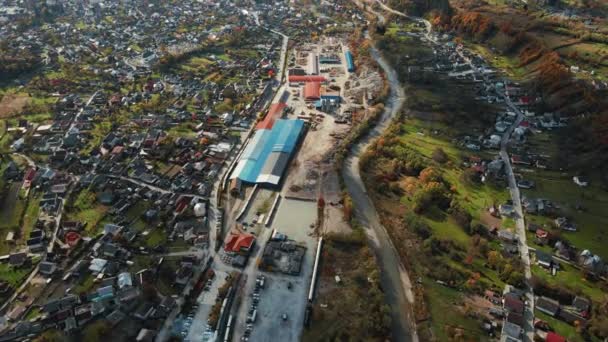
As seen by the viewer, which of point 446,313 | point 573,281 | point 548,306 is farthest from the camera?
point 573,281

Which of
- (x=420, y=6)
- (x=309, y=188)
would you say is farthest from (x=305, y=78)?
(x=420, y=6)

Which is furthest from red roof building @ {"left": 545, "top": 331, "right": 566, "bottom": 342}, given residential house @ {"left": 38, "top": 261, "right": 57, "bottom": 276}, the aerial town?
residential house @ {"left": 38, "top": 261, "right": 57, "bottom": 276}

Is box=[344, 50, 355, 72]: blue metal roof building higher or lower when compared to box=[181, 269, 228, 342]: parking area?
higher

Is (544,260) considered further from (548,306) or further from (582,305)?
(548,306)

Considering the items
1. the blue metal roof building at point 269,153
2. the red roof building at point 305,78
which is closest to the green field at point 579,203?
the blue metal roof building at point 269,153


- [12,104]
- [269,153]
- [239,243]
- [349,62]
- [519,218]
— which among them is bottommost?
[239,243]

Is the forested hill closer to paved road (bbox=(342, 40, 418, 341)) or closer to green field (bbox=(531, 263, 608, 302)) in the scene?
paved road (bbox=(342, 40, 418, 341))
